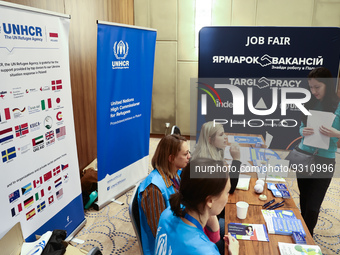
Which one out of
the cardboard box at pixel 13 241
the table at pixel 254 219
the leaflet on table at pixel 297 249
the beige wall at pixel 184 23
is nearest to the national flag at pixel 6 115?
the cardboard box at pixel 13 241

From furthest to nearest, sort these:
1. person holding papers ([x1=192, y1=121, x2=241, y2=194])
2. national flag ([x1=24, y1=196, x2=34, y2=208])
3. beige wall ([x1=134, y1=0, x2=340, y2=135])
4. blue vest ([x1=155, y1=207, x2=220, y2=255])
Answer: beige wall ([x1=134, y1=0, x2=340, y2=135])
person holding papers ([x1=192, y1=121, x2=241, y2=194])
national flag ([x1=24, y1=196, x2=34, y2=208])
blue vest ([x1=155, y1=207, x2=220, y2=255])

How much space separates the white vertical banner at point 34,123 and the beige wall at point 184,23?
3.40 meters

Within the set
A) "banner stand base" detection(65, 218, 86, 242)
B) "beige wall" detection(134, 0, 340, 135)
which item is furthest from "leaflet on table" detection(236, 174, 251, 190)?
"beige wall" detection(134, 0, 340, 135)

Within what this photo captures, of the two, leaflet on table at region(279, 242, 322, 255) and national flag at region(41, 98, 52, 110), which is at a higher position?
national flag at region(41, 98, 52, 110)

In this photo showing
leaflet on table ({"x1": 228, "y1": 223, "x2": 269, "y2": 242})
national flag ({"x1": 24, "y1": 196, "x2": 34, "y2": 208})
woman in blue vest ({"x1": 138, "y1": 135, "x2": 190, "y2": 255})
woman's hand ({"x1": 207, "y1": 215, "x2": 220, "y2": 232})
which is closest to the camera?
leaflet on table ({"x1": 228, "y1": 223, "x2": 269, "y2": 242})

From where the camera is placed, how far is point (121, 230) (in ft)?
10.1

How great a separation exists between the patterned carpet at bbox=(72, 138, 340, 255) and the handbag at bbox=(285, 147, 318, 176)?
0.88 meters

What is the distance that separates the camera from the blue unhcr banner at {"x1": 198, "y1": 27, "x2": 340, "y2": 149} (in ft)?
8.81

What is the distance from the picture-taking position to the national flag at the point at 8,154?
1.96 meters

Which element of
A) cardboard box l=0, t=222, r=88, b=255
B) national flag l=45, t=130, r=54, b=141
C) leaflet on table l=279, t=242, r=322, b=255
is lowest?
cardboard box l=0, t=222, r=88, b=255

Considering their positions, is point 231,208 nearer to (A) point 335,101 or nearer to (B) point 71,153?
(A) point 335,101

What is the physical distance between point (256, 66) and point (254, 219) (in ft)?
5.04

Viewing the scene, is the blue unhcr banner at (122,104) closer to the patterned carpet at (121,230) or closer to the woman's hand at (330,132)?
the patterned carpet at (121,230)

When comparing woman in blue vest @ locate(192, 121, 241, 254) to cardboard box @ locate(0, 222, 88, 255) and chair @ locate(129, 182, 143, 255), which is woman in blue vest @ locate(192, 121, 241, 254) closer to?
chair @ locate(129, 182, 143, 255)
